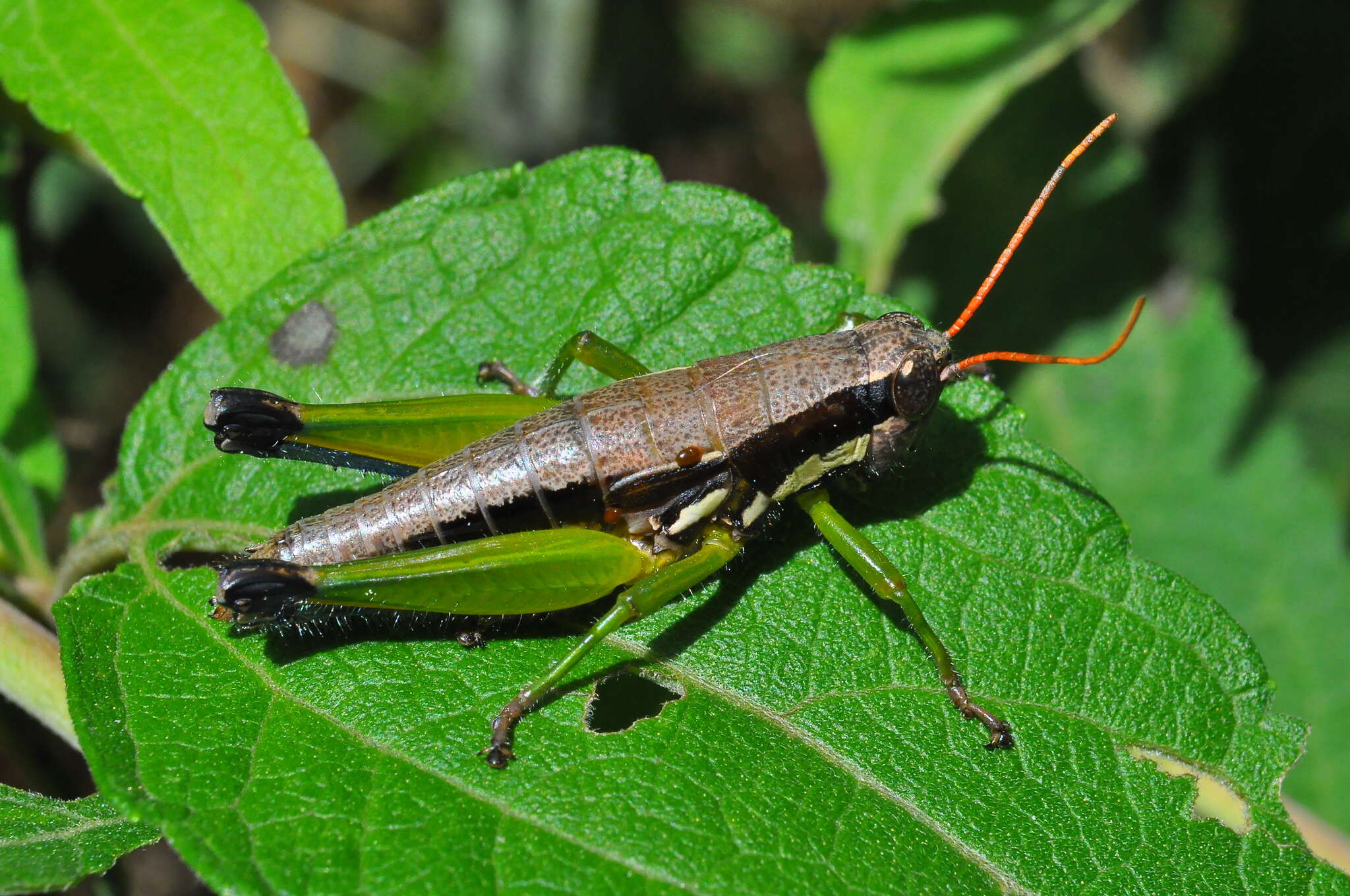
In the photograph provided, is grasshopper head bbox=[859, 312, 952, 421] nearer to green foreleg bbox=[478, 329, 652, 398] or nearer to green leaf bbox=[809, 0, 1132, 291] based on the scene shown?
green foreleg bbox=[478, 329, 652, 398]

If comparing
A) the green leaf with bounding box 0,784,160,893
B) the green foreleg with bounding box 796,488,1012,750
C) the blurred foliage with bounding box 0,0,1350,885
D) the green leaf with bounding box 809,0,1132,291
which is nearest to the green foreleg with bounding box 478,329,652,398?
the green foreleg with bounding box 796,488,1012,750

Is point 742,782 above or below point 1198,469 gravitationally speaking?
below

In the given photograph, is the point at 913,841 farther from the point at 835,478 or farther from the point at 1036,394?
the point at 1036,394

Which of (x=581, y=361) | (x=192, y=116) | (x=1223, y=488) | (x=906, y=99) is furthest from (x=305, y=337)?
(x=1223, y=488)

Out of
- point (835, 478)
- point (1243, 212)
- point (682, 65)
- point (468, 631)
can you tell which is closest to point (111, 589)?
point (468, 631)

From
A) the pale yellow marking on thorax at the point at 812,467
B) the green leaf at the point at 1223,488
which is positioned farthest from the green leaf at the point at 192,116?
the green leaf at the point at 1223,488
